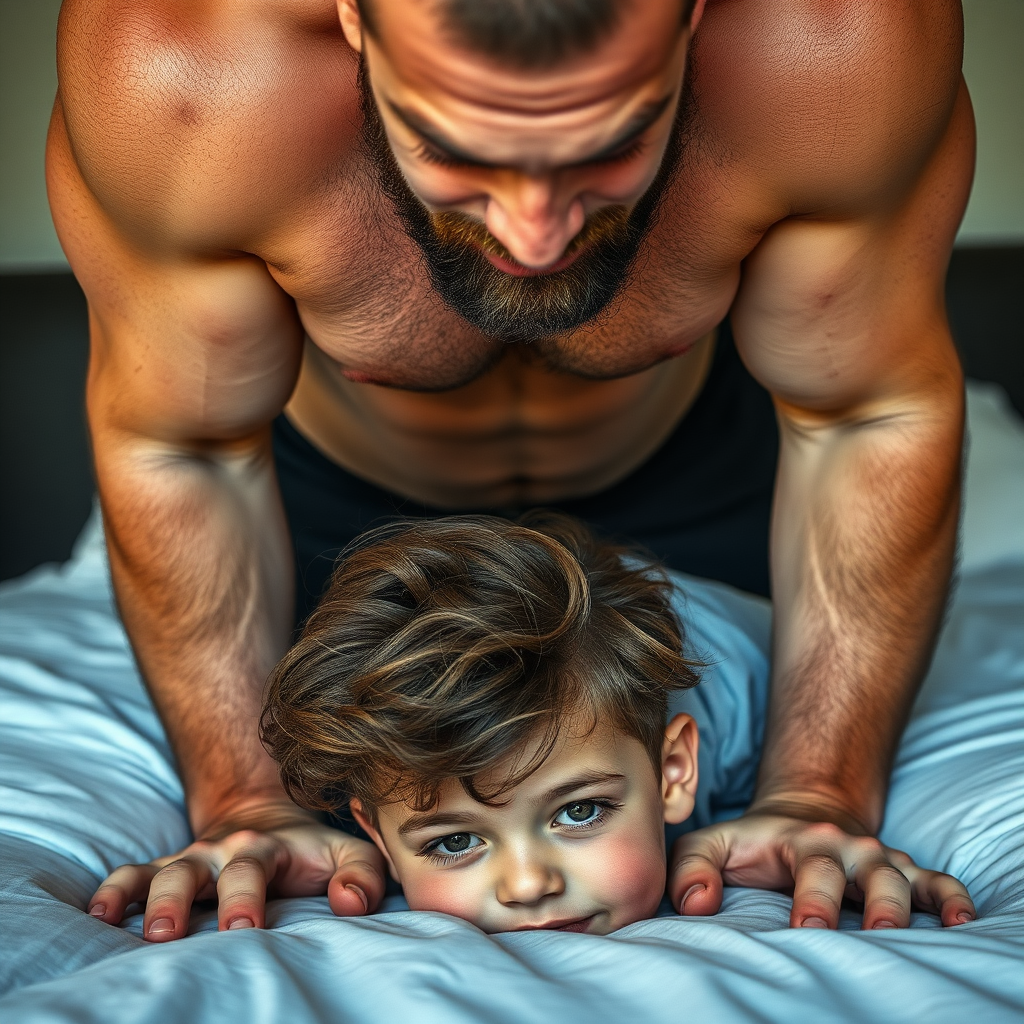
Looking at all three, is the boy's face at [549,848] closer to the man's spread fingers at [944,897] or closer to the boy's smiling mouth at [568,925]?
the boy's smiling mouth at [568,925]

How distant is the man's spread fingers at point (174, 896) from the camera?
Answer: 882mm

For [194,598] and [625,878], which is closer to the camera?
[625,878]

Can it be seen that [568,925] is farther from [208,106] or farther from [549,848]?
[208,106]

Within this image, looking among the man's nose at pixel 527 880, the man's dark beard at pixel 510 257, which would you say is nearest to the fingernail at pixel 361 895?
the man's nose at pixel 527 880

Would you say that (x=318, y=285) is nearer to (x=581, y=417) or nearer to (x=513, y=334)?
(x=513, y=334)

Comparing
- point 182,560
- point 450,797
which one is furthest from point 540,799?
point 182,560

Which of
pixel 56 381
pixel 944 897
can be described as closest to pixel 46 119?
pixel 56 381

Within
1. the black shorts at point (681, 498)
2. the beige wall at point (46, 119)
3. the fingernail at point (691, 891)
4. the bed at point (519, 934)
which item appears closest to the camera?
the bed at point (519, 934)

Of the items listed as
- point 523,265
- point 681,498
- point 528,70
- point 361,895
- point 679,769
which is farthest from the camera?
point 681,498

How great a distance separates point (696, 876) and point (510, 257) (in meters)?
0.51

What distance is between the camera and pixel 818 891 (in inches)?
34.9

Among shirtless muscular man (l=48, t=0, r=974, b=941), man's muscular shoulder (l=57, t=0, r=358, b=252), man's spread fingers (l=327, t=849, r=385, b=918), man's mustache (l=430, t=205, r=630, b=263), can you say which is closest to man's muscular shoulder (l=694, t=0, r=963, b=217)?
shirtless muscular man (l=48, t=0, r=974, b=941)

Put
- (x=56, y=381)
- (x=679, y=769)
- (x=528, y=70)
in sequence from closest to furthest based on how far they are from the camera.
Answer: (x=528, y=70) → (x=679, y=769) → (x=56, y=381)

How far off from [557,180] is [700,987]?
0.50 m
